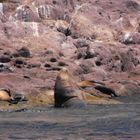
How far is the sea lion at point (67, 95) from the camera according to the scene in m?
29.3

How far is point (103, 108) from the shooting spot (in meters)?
29.0

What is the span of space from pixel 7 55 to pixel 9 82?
8.05 meters

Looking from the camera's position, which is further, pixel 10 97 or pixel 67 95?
pixel 10 97

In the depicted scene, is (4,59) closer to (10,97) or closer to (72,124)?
(10,97)

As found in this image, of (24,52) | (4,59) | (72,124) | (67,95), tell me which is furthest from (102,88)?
(72,124)

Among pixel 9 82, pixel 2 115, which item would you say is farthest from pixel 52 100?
pixel 2 115

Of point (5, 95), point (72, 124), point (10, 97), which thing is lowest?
point (10, 97)

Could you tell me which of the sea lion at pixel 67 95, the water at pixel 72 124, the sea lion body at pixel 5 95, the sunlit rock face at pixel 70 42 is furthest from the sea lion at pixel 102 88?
the water at pixel 72 124

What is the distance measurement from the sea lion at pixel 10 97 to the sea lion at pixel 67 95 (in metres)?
2.53

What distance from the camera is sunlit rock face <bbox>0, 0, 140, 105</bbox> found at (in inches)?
1572

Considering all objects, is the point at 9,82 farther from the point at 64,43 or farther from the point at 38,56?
the point at 64,43

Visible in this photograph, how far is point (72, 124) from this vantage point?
21.6 metres

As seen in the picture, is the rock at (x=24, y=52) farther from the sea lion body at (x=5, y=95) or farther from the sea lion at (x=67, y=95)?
the sea lion at (x=67, y=95)

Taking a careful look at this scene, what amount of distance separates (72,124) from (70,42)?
101 ft
